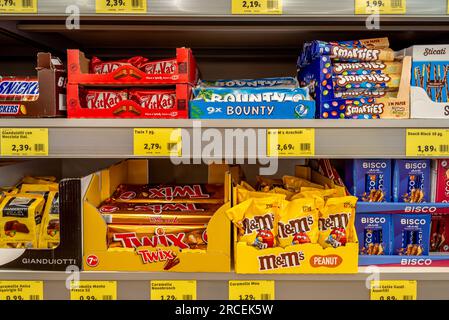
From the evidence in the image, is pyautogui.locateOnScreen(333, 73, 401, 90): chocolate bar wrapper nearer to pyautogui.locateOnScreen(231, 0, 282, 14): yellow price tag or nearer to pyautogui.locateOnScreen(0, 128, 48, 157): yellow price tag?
pyautogui.locateOnScreen(231, 0, 282, 14): yellow price tag

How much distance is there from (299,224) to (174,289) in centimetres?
41

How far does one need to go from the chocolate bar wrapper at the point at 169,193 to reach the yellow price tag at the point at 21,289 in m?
0.36

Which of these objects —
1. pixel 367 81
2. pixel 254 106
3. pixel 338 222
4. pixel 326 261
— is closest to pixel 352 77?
pixel 367 81

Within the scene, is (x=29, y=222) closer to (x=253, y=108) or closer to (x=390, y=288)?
(x=253, y=108)

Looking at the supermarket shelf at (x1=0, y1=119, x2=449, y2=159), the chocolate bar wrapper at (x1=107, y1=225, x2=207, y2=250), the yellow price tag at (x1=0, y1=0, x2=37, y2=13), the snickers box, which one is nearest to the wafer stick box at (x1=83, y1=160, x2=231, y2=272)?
the chocolate bar wrapper at (x1=107, y1=225, x2=207, y2=250)

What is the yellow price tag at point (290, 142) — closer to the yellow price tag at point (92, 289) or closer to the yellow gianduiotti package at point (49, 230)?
Answer: the yellow price tag at point (92, 289)

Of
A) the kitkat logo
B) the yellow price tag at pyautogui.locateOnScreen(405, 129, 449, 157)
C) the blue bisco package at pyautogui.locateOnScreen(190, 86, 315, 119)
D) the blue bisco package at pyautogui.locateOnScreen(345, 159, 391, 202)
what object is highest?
the blue bisco package at pyautogui.locateOnScreen(190, 86, 315, 119)

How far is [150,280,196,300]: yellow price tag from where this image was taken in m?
1.17

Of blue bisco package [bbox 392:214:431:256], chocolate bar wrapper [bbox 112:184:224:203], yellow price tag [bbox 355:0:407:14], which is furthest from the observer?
chocolate bar wrapper [bbox 112:184:224:203]

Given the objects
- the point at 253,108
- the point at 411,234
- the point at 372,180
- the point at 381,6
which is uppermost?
the point at 381,6

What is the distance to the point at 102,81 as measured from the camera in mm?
1174

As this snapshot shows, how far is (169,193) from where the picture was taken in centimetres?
146

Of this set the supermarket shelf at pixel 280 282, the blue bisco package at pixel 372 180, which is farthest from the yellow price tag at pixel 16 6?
the blue bisco package at pixel 372 180

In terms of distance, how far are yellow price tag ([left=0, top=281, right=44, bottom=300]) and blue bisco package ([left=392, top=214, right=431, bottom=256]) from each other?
109 centimetres
